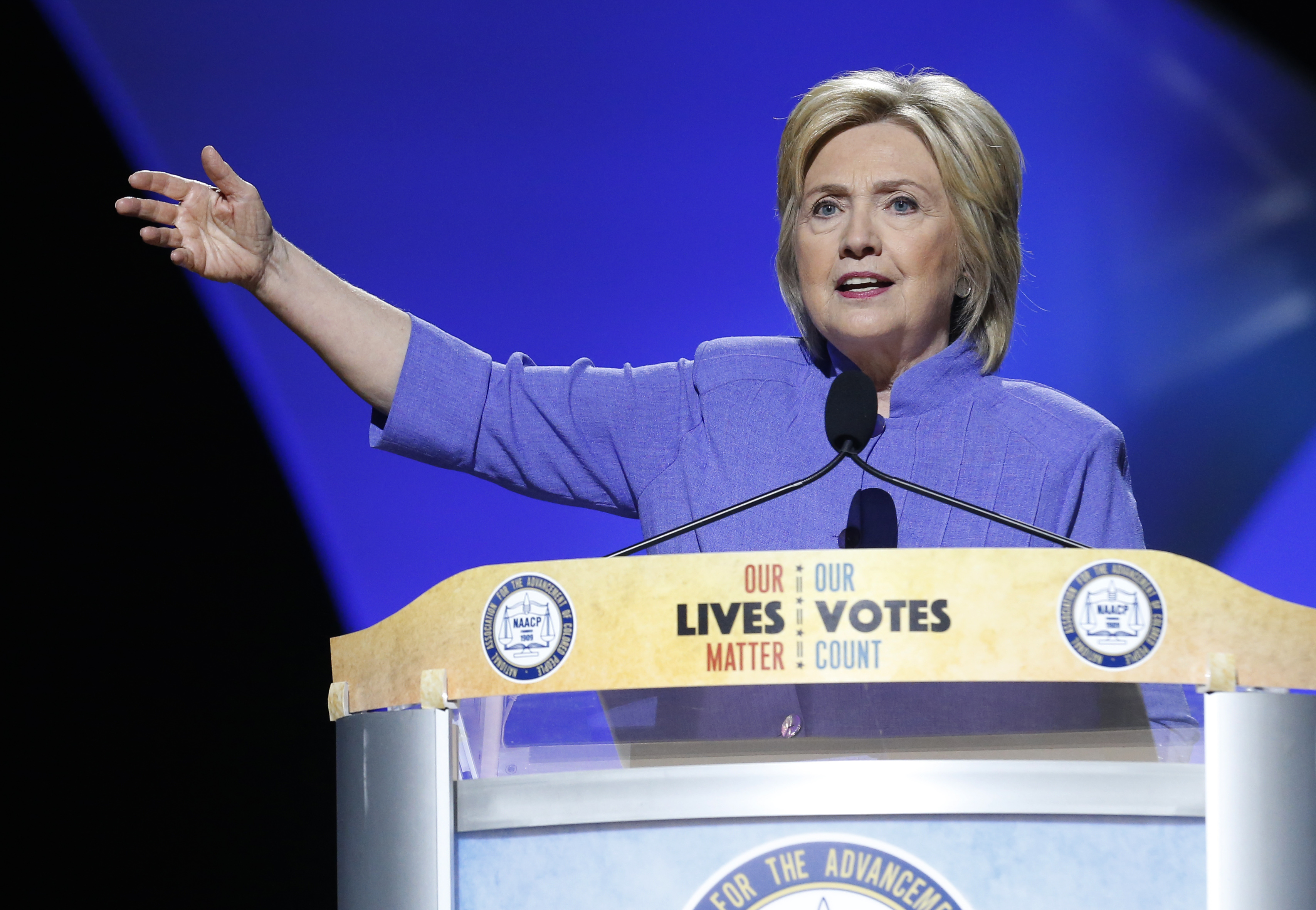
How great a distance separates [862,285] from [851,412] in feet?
1.70

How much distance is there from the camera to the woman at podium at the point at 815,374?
1383 mm

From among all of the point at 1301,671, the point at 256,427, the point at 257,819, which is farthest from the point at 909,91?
the point at 257,819

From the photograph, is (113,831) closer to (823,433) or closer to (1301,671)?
(823,433)

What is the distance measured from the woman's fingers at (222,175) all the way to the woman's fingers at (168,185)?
21 mm

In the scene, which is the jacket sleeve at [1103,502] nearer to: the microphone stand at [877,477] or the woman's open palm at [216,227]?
the microphone stand at [877,477]

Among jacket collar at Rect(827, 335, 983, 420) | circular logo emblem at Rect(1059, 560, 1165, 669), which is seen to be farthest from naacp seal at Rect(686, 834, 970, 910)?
jacket collar at Rect(827, 335, 983, 420)

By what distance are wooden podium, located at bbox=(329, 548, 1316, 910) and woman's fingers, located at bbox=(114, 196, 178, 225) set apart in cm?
70

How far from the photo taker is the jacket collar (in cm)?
148

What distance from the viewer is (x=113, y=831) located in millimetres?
2582

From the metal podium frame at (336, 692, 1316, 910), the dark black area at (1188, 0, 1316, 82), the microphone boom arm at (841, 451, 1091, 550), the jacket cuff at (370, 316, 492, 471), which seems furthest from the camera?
the dark black area at (1188, 0, 1316, 82)

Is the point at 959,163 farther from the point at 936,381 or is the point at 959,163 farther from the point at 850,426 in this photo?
the point at 850,426

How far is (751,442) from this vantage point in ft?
4.83

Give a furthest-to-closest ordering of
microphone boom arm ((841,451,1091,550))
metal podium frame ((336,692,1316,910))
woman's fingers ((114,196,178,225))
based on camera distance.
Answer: woman's fingers ((114,196,178,225)), microphone boom arm ((841,451,1091,550)), metal podium frame ((336,692,1316,910))

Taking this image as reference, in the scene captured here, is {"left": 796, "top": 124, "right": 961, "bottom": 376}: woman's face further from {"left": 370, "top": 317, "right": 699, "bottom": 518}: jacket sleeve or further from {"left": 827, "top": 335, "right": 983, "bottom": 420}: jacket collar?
{"left": 370, "top": 317, "right": 699, "bottom": 518}: jacket sleeve
